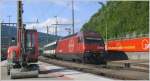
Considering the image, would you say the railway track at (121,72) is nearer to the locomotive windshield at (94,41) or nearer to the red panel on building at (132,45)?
the locomotive windshield at (94,41)

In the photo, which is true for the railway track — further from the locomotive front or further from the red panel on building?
the red panel on building

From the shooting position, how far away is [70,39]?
181 feet

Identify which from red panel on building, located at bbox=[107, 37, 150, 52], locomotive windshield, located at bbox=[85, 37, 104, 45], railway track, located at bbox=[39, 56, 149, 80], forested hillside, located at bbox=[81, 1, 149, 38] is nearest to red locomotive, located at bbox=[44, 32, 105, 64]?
locomotive windshield, located at bbox=[85, 37, 104, 45]

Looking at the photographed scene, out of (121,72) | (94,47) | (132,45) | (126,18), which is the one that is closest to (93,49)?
(94,47)

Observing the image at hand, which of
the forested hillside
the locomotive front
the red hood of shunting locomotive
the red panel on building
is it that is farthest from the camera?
the forested hillside

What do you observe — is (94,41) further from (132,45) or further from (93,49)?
(132,45)

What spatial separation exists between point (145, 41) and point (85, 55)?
10975mm

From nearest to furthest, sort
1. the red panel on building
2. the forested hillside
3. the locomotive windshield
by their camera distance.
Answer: the locomotive windshield, the red panel on building, the forested hillside

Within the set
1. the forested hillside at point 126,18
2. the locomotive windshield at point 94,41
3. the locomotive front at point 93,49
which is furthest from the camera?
the forested hillside at point 126,18

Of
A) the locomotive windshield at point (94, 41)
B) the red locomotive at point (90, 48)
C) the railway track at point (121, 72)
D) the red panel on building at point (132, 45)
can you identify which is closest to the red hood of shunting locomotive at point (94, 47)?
the red locomotive at point (90, 48)

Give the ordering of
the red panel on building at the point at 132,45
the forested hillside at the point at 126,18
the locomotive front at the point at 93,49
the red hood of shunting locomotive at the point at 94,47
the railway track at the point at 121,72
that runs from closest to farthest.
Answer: the railway track at the point at 121,72
the locomotive front at the point at 93,49
the red hood of shunting locomotive at the point at 94,47
the red panel on building at the point at 132,45
the forested hillside at the point at 126,18

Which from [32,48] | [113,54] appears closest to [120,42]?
[113,54]

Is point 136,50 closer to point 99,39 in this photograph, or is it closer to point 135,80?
point 99,39

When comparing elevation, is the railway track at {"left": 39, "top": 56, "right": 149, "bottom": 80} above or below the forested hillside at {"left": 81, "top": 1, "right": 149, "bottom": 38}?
below
